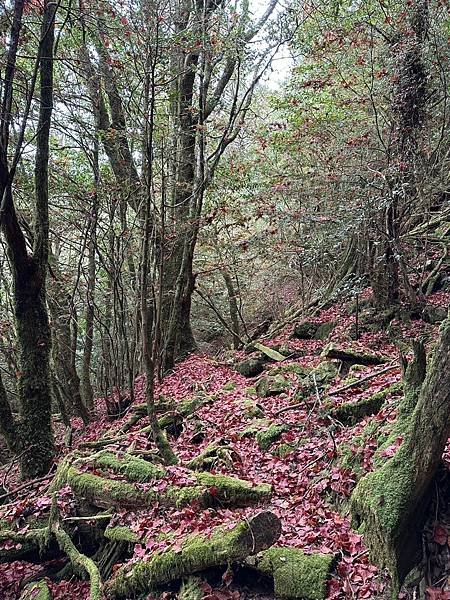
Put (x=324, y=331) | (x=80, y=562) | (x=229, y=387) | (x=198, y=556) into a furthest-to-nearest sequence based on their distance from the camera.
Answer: (x=324, y=331) < (x=229, y=387) < (x=80, y=562) < (x=198, y=556)

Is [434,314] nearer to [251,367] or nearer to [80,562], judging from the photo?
[251,367]

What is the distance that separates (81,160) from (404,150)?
727 cm

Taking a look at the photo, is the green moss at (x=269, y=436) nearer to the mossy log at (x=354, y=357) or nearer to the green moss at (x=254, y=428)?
the green moss at (x=254, y=428)

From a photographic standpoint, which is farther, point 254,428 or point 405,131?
point 405,131

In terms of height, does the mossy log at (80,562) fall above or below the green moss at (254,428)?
below

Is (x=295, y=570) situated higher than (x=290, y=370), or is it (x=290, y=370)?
(x=290, y=370)

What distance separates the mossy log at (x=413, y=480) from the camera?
348 cm

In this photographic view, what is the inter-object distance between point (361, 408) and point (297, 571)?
2815mm

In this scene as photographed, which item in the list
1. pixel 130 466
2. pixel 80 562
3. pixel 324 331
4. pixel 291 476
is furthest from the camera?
pixel 324 331

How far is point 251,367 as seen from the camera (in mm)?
11188

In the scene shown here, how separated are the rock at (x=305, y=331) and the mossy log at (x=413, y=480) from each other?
8557mm

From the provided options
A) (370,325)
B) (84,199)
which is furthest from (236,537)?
(84,199)

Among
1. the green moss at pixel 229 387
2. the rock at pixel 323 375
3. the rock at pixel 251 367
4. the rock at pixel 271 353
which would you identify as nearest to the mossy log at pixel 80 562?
the rock at pixel 323 375

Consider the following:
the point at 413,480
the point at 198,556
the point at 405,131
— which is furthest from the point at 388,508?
the point at 405,131
